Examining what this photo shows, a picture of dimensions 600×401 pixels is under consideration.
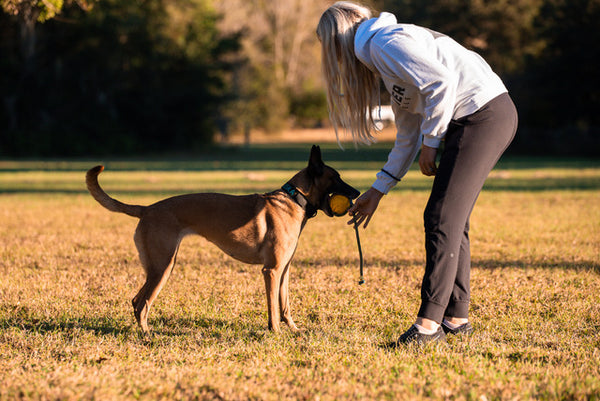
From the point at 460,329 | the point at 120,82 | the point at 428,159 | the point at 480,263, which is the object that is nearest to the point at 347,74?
the point at 428,159

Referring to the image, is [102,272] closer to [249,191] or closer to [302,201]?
[302,201]

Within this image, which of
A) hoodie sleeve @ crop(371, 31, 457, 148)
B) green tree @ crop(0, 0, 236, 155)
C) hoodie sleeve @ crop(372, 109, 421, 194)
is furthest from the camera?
green tree @ crop(0, 0, 236, 155)

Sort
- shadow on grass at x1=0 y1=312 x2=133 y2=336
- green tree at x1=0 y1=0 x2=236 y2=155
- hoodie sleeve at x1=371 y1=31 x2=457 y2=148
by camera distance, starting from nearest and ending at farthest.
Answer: hoodie sleeve at x1=371 y1=31 x2=457 y2=148, shadow on grass at x1=0 y1=312 x2=133 y2=336, green tree at x1=0 y1=0 x2=236 y2=155

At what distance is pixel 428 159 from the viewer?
4016 mm

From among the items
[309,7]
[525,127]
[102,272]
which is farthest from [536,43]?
[102,272]

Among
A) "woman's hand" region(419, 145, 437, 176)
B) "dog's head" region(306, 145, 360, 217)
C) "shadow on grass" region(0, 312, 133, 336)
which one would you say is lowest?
"shadow on grass" region(0, 312, 133, 336)

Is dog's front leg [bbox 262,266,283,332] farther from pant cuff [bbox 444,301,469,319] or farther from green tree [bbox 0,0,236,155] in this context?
green tree [bbox 0,0,236,155]

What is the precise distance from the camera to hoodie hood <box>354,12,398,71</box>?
153 inches

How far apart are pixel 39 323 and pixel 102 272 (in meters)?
1.90

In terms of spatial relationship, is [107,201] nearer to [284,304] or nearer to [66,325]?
[66,325]

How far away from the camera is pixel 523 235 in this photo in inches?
363

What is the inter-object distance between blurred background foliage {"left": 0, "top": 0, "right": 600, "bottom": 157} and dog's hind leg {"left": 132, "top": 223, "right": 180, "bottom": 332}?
2553 centimetres

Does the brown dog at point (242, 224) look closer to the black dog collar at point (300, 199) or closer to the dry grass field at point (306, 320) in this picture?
the black dog collar at point (300, 199)

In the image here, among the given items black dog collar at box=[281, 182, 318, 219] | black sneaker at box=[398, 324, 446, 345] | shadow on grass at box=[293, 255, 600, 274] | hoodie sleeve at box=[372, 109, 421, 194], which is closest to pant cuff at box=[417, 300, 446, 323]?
black sneaker at box=[398, 324, 446, 345]
